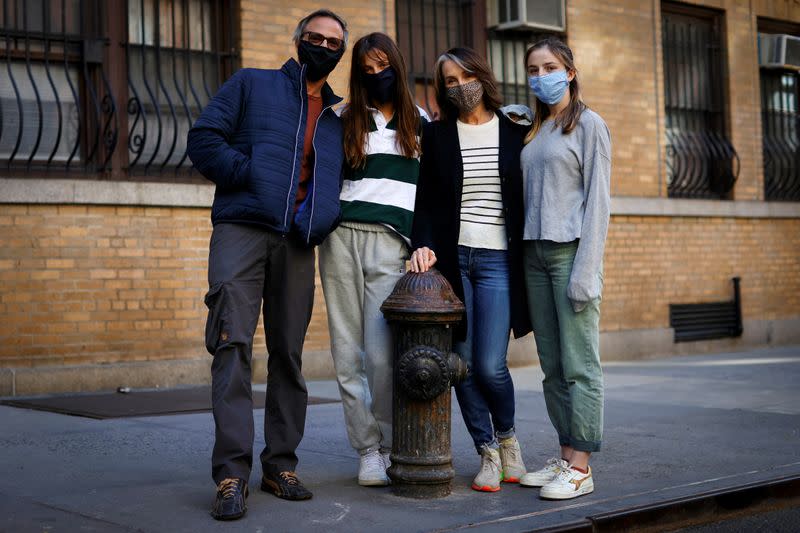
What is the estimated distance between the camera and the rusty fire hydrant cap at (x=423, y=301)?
4.80 m

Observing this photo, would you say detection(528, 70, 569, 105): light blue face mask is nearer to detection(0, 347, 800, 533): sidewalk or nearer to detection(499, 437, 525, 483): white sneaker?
detection(499, 437, 525, 483): white sneaker

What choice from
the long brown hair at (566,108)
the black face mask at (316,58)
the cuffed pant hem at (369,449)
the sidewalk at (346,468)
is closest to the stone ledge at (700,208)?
the sidewalk at (346,468)

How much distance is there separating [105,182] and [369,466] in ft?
15.8

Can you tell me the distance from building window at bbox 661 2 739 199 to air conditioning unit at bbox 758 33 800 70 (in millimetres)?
760

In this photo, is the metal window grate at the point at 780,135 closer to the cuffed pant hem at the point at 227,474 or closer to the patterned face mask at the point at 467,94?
the patterned face mask at the point at 467,94

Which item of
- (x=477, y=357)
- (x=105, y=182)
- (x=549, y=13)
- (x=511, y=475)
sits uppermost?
(x=549, y=13)

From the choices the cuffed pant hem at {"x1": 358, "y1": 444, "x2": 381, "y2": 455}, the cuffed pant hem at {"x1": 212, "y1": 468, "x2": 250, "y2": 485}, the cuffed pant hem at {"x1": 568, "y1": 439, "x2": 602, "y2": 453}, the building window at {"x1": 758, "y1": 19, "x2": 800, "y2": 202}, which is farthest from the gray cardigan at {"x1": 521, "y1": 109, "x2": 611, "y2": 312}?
the building window at {"x1": 758, "y1": 19, "x2": 800, "y2": 202}

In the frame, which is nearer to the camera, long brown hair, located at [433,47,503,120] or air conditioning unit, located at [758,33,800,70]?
long brown hair, located at [433,47,503,120]

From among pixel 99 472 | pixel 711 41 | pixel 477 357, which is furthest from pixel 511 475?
pixel 711 41

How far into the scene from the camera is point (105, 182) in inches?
352

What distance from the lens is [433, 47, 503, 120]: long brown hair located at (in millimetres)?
5043

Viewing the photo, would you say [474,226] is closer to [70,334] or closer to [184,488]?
[184,488]

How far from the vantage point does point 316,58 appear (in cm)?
487

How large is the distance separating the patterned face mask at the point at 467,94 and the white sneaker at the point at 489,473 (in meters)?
1.64
